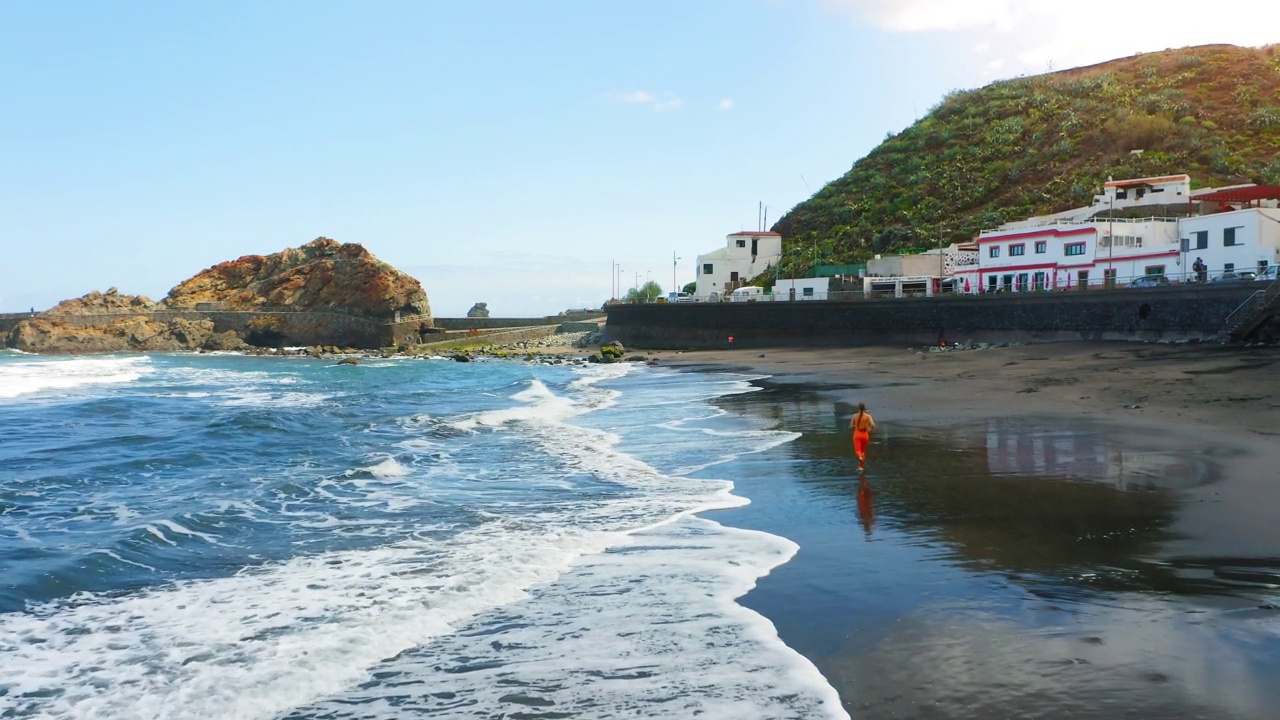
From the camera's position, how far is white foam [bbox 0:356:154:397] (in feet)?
119

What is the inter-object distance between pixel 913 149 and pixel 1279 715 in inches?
3491

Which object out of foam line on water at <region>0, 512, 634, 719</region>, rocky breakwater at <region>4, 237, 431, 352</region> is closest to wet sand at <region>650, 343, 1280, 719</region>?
foam line on water at <region>0, 512, 634, 719</region>

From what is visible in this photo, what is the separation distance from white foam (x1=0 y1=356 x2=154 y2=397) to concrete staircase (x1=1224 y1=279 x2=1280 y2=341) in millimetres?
40973

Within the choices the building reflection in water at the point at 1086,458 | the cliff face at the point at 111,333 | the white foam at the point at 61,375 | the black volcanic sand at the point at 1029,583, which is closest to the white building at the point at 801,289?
the white foam at the point at 61,375

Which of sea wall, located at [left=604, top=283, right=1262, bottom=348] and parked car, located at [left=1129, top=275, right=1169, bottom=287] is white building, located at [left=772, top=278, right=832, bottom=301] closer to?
sea wall, located at [left=604, top=283, right=1262, bottom=348]

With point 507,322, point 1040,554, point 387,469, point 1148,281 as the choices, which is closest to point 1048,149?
point 1148,281

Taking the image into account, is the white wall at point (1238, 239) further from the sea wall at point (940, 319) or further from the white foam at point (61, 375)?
the white foam at point (61, 375)

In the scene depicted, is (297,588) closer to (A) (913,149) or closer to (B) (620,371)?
(B) (620,371)

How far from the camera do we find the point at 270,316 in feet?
248

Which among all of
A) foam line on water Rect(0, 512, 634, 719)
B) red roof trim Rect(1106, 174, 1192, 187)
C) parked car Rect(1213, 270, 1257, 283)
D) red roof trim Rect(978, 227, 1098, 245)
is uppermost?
red roof trim Rect(1106, 174, 1192, 187)

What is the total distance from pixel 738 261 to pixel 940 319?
1189 inches

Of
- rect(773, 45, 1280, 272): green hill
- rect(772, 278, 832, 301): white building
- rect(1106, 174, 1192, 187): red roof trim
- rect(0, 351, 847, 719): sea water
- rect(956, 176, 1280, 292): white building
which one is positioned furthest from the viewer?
rect(773, 45, 1280, 272): green hill

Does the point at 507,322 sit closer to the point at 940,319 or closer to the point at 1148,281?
the point at 940,319

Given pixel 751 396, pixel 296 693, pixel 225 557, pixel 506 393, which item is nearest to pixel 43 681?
pixel 296 693
